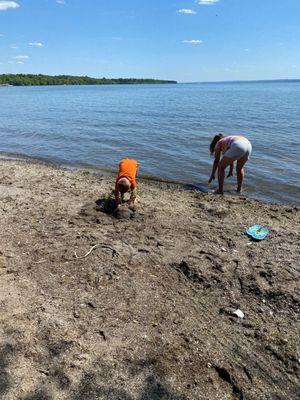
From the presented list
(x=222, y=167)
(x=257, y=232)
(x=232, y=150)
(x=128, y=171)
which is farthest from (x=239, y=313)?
(x=222, y=167)

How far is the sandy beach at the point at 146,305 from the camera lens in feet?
12.2

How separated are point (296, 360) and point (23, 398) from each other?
275 cm

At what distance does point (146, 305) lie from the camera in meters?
4.83

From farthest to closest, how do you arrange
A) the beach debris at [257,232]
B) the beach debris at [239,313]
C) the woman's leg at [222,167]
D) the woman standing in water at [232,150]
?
the woman's leg at [222,167]
the woman standing in water at [232,150]
the beach debris at [257,232]
the beach debris at [239,313]

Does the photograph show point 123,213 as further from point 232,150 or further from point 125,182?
point 232,150

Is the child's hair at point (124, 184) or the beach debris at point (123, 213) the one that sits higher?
the child's hair at point (124, 184)

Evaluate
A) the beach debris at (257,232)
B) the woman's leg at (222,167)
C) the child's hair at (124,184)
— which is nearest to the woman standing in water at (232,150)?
the woman's leg at (222,167)

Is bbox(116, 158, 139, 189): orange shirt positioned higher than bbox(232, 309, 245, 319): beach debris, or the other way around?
bbox(116, 158, 139, 189): orange shirt

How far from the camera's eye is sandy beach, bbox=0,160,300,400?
3.71 m

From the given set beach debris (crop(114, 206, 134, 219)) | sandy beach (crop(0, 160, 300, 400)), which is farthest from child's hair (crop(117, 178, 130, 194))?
sandy beach (crop(0, 160, 300, 400))

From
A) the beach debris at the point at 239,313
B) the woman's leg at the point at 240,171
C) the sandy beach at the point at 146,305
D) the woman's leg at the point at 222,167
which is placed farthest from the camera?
the woman's leg at the point at 240,171

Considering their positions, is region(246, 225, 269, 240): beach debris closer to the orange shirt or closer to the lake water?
the orange shirt

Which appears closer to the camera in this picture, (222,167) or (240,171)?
(222,167)

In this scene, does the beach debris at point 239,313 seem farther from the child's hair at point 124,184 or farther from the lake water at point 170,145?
the lake water at point 170,145
